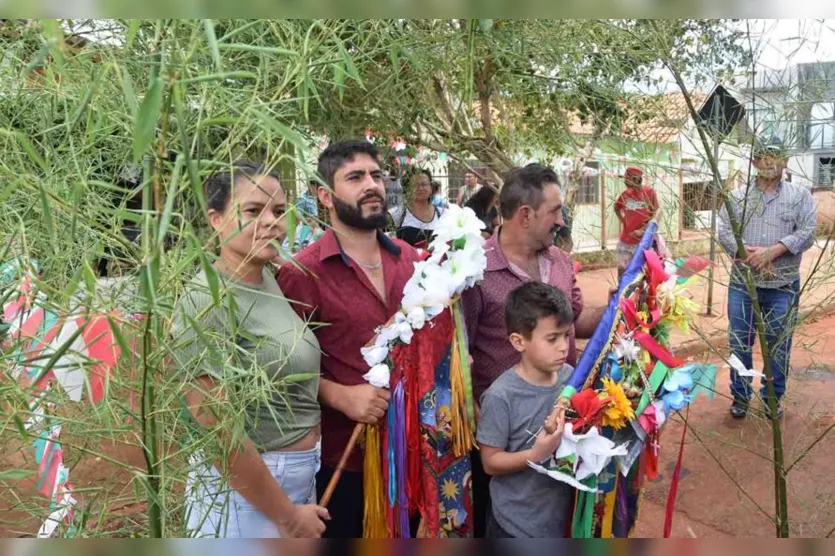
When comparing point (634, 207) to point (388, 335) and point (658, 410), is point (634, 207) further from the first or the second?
point (388, 335)

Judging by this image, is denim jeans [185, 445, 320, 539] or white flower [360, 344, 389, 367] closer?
denim jeans [185, 445, 320, 539]

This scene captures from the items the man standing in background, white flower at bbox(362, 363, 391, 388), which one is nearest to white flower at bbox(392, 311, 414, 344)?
white flower at bbox(362, 363, 391, 388)

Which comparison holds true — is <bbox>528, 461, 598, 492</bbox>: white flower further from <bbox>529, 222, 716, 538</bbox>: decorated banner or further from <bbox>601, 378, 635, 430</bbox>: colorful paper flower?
<bbox>601, 378, 635, 430</bbox>: colorful paper flower

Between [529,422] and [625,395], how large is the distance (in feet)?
1.00

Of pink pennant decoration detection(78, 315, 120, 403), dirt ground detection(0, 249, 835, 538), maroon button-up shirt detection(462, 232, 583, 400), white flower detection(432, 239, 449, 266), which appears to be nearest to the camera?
pink pennant decoration detection(78, 315, 120, 403)

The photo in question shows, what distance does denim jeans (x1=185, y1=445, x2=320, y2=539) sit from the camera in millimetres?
1420

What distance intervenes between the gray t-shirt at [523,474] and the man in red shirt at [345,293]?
44 centimetres

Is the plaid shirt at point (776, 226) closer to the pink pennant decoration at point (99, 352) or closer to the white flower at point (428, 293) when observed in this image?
the white flower at point (428, 293)

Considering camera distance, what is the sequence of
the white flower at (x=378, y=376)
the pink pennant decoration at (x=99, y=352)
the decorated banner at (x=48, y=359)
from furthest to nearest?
the white flower at (x=378, y=376) < the pink pennant decoration at (x=99, y=352) < the decorated banner at (x=48, y=359)

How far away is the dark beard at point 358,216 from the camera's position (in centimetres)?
221

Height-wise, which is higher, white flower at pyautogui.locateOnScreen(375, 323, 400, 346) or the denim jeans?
white flower at pyautogui.locateOnScreen(375, 323, 400, 346)

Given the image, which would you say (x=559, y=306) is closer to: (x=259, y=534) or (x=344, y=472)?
(x=344, y=472)

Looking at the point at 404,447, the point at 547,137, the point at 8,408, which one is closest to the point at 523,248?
the point at 404,447

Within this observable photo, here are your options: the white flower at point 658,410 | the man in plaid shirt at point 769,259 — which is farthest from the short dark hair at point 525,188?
the white flower at point 658,410
